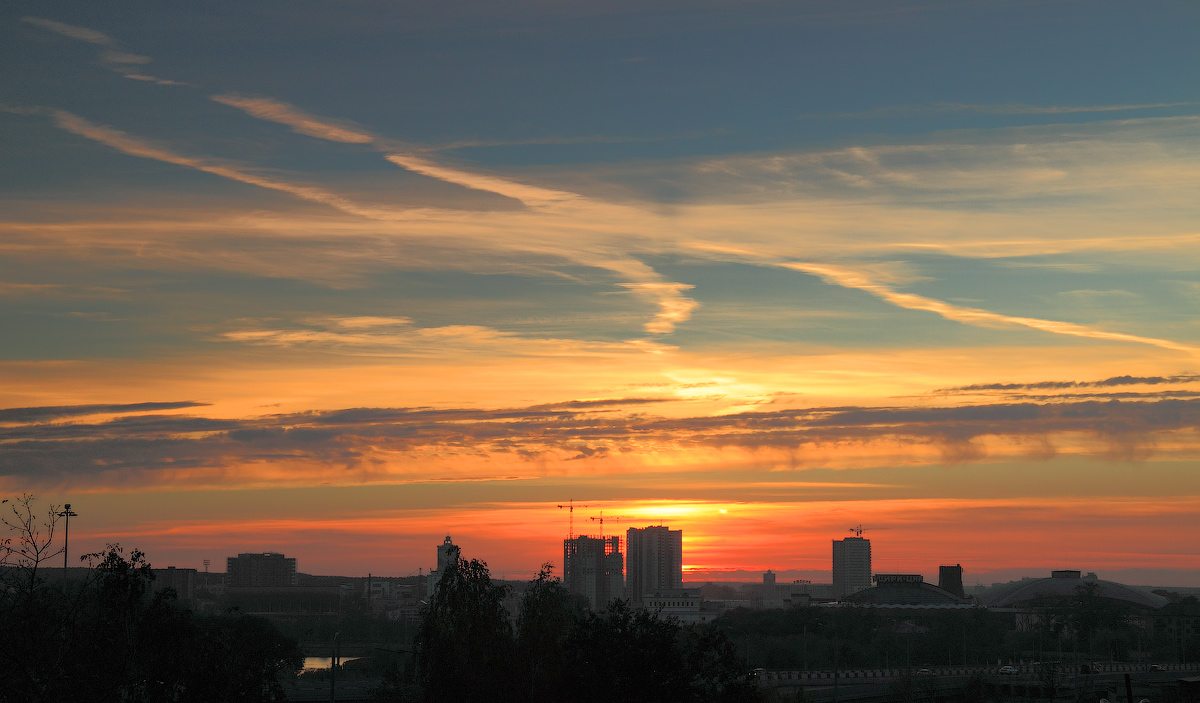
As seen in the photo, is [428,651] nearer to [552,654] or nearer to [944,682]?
[552,654]

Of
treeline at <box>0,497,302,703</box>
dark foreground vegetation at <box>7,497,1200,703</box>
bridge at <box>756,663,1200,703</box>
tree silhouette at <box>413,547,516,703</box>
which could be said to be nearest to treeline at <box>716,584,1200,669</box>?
bridge at <box>756,663,1200,703</box>

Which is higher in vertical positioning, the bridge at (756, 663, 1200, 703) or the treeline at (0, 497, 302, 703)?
the treeline at (0, 497, 302, 703)

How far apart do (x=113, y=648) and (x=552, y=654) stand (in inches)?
817

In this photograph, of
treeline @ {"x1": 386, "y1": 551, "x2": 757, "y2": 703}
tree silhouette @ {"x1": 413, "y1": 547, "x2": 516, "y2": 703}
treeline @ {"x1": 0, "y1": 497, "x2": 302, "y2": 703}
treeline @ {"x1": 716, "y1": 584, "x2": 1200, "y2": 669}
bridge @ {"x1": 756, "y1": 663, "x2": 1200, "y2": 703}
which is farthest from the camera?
treeline @ {"x1": 716, "y1": 584, "x2": 1200, "y2": 669}

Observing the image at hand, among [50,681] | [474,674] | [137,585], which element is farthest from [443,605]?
[50,681]

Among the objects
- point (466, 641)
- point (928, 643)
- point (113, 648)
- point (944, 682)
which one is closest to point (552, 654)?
point (466, 641)

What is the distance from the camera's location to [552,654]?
4934 centimetres

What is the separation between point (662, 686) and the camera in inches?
1767

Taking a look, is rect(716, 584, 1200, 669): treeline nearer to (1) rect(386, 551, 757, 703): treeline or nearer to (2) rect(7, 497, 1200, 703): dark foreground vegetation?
(2) rect(7, 497, 1200, 703): dark foreground vegetation

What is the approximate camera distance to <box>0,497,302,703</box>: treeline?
23750 millimetres

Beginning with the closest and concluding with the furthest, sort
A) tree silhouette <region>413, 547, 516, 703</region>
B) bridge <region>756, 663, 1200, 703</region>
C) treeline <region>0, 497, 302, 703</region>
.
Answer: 1. treeline <region>0, 497, 302, 703</region>
2. tree silhouette <region>413, 547, 516, 703</region>
3. bridge <region>756, 663, 1200, 703</region>

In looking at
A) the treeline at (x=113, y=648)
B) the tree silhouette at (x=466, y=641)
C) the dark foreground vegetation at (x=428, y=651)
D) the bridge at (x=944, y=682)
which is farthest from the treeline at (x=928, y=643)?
the treeline at (x=113, y=648)

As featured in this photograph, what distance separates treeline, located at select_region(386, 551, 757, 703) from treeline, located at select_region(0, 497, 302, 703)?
26.2 feet

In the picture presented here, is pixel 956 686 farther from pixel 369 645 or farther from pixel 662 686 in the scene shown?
pixel 369 645
